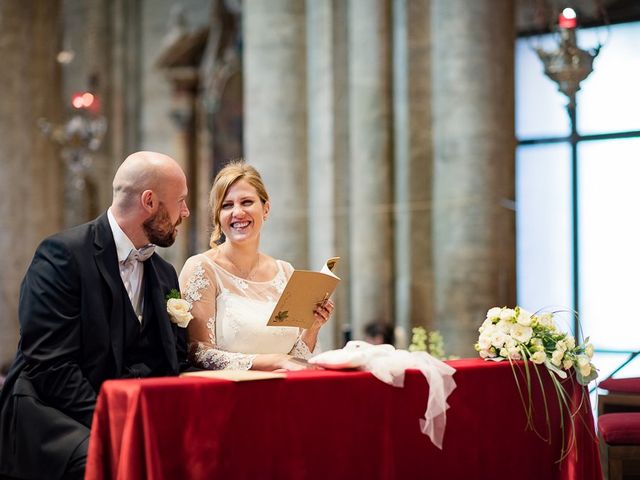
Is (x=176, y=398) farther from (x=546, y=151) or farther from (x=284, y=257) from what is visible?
(x=546, y=151)

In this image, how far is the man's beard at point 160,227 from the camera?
4793 mm

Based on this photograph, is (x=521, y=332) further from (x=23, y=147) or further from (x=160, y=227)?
(x=23, y=147)

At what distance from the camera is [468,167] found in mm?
10227

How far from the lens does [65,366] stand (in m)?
4.50

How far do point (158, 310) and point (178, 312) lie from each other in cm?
11

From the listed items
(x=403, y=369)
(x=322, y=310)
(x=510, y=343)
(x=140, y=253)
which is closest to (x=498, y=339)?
(x=510, y=343)

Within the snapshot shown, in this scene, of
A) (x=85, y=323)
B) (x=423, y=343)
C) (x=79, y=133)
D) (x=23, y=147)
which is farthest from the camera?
(x=23, y=147)

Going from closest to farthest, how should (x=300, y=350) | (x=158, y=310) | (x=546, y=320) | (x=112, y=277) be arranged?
(x=112, y=277) → (x=158, y=310) → (x=546, y=320) → (x=300, y=350)

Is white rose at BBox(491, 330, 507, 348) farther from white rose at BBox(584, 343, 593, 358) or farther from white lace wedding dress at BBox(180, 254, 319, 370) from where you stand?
white lace wedding dress at BBox(180, 254, 319, 370)

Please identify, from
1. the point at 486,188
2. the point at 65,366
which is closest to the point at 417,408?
the point at 65,366

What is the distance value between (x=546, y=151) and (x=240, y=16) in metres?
4.68

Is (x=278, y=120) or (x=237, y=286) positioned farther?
(x=278, y=120)

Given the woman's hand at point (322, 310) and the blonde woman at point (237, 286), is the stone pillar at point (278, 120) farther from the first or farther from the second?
the woman's hand at point (322, 310)

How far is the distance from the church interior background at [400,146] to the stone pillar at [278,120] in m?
0.02
